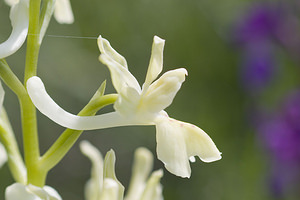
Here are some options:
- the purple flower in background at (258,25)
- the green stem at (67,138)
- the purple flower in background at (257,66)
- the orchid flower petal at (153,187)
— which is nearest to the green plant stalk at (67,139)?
the green stem at (67,138)

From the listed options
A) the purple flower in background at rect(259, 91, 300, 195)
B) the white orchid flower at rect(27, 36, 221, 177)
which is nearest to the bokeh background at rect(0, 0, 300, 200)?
the purple flower in background at rect(259, 91, 300, 195)

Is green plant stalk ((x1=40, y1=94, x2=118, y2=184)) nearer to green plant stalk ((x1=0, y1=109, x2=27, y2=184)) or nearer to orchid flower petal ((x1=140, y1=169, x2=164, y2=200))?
green plant stalk ((x1=0, y1=109, x2=27, y2=184))

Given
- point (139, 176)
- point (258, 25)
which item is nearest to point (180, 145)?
point (139, 176)

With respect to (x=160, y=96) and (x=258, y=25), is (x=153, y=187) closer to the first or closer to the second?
(x=160, y=96)

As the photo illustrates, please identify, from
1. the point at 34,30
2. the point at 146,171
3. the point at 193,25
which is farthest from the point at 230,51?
the point at 34,30

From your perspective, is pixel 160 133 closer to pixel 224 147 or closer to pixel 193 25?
pixel 224 147

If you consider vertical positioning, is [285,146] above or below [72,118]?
below
